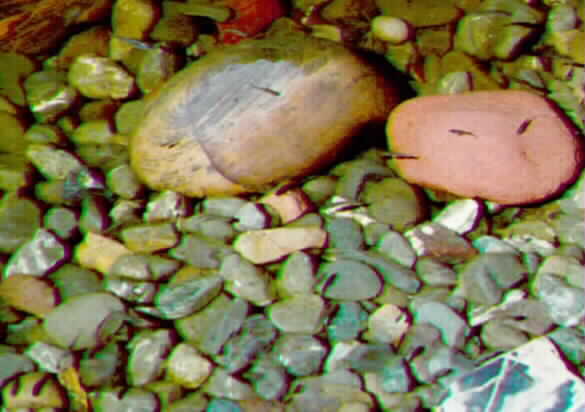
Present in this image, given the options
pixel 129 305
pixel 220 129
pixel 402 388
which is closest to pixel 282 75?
pixel 220 129

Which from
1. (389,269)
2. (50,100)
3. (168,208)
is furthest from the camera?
(50,100)

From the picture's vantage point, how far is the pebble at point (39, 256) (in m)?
1.19

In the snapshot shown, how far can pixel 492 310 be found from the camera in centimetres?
112

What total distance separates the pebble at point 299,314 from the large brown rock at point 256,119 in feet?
0.83

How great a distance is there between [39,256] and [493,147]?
0.86m

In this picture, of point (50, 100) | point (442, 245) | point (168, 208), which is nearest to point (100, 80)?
point (50, 100)

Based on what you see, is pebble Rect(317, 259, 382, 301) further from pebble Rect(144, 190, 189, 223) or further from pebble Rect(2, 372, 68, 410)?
pebble Rect(2, 372, 68, 410)

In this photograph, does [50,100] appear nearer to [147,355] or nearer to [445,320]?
[147,355]

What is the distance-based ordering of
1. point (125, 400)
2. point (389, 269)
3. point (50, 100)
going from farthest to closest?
point (50, 100) → point (389, 269) → point (125, 400)

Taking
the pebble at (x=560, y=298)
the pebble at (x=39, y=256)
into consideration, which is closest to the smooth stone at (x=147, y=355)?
the pebble at (x=39, y=256)

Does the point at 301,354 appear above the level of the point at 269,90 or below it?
below

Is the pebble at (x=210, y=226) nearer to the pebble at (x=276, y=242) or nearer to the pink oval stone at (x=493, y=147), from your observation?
the pebble at (x=276, y=242)

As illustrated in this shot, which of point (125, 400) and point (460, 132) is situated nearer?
point (125, 400)

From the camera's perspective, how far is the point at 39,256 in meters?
1.20
